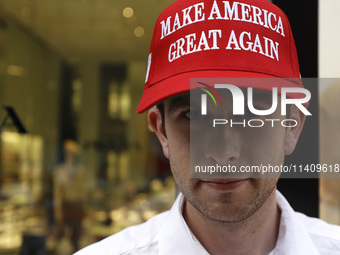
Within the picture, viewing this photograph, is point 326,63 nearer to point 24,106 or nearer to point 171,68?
point 171,68

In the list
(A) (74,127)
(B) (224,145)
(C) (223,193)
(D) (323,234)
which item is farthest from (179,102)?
(A) (74,127)

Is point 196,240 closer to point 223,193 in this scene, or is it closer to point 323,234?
point 223,193

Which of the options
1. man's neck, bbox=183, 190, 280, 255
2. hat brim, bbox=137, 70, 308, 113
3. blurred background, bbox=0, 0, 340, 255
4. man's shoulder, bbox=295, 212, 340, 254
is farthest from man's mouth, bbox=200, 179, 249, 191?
blurred background, bbox=0, 0, 340, 255

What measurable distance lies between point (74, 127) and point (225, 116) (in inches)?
214

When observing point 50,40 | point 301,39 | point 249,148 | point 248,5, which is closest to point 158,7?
point 301,39

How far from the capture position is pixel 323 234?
1.53 meters

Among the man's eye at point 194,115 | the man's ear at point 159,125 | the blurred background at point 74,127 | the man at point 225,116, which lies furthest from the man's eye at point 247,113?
the blurred background at point 74,127

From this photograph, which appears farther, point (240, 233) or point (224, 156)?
point (240, 233)

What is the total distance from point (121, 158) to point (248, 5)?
18.3 feet

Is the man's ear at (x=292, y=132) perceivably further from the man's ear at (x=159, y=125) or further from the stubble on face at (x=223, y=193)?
the man's ear at (x=159, y=125)

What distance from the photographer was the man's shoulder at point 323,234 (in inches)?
58.1

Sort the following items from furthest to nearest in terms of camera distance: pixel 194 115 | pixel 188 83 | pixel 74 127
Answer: pixel 74 127 < pixel 194 115 < pixel 188 83

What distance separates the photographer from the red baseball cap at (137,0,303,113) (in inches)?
48.9

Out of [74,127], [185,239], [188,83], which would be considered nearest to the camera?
[188,83]
